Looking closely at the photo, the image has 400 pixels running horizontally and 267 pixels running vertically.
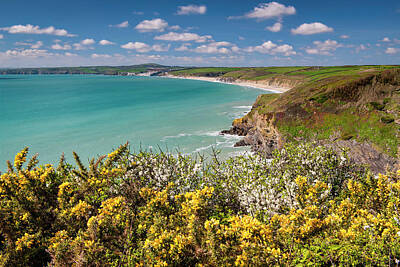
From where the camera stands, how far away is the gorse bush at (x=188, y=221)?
699 cm

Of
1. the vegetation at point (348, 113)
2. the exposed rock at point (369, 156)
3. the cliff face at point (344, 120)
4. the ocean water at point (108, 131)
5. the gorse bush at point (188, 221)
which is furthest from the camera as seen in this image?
the ocean water at point (108, 131)

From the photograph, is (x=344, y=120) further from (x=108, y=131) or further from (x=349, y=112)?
(x=108, y=131)

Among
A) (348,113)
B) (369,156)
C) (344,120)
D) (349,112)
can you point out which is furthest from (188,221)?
(349,112)

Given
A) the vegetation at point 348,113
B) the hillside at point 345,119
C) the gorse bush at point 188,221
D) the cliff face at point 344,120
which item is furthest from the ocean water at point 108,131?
the gorse bush at point 188,221

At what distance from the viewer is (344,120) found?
39.0 meters

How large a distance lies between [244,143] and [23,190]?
1708 inches

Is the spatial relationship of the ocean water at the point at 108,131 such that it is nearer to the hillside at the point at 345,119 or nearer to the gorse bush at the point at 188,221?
the hillside at the point at 345,119

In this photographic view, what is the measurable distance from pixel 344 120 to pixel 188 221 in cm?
3946

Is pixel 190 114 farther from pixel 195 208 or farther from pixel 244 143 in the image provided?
pixel 195 208

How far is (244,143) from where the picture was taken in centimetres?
5034

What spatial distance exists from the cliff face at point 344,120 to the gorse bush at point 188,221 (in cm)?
2001

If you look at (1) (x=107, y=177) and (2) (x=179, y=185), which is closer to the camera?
A: (1) (x=107, y=177)

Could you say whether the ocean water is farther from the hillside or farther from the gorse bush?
the gorse bush

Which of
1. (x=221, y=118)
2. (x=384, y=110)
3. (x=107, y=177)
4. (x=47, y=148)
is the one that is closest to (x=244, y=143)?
(x=384, y=110)
